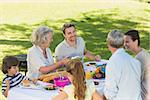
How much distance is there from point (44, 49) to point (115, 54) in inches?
54.2

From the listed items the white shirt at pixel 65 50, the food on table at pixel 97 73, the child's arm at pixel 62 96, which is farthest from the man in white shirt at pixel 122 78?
the white shirt at pixel 65 50

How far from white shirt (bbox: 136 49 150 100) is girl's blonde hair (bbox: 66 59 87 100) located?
0.84 metres

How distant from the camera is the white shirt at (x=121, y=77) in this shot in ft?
14.3

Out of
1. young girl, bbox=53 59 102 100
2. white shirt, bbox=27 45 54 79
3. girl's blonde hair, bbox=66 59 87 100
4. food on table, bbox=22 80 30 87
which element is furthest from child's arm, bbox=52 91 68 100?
white shirt, bbox=27 45 54 79

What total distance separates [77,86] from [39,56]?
4.34ft

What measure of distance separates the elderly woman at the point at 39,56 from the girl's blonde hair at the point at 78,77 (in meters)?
1.19

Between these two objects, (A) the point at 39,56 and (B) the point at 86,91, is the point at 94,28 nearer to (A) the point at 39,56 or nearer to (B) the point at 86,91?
(A) the point at 39,56

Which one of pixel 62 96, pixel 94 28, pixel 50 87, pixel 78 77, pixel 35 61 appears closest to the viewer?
pixel 78 77

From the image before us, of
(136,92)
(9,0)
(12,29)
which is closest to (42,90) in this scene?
(136,92)

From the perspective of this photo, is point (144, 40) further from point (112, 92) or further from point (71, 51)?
point (112, 92)

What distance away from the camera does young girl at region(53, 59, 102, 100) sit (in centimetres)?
418

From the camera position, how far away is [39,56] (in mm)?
5406

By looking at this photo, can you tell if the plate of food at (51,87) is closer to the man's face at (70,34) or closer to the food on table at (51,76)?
the food on table at (51,76)

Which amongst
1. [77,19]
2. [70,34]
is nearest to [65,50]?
[70,34]
